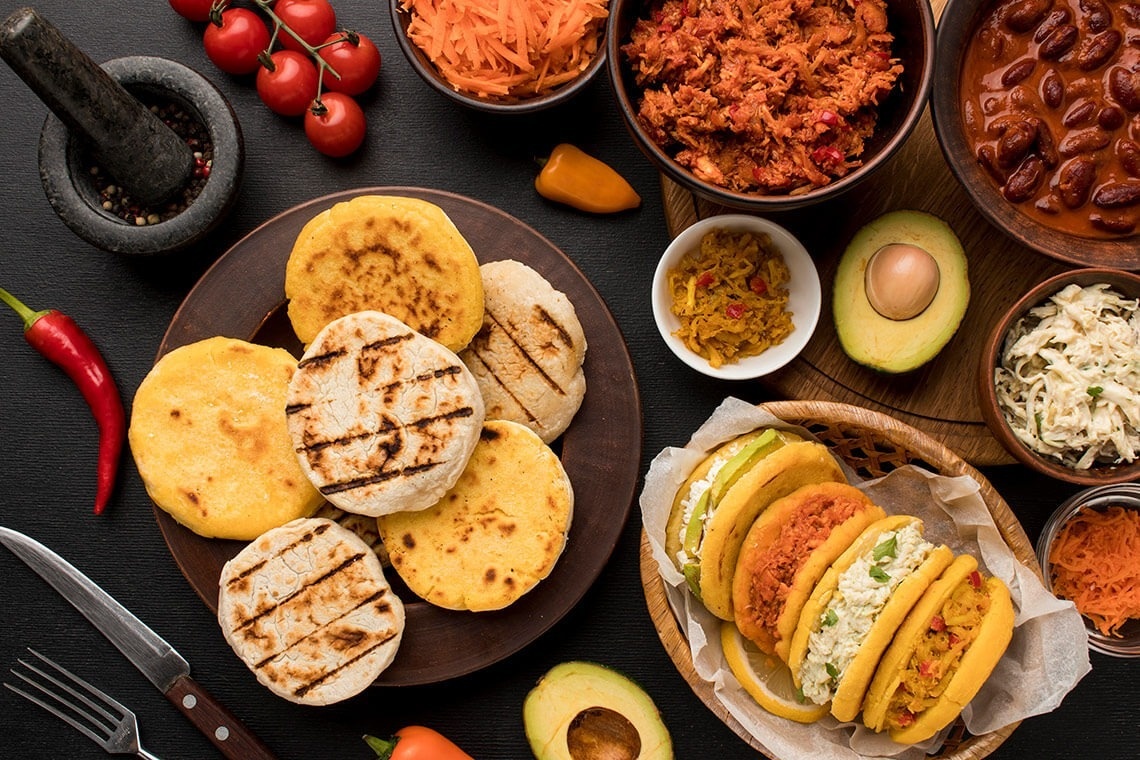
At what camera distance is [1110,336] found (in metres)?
2.85

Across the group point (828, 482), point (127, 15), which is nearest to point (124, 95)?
point (127, 15)

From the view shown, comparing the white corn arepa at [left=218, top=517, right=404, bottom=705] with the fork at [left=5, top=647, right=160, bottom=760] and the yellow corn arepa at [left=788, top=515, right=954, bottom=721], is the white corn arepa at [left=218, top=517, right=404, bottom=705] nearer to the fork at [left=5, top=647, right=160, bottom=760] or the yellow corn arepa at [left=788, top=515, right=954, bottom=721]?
the fork at [left=5, top=647, right=160, bottom=760]

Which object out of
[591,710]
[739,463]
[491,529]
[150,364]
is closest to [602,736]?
[591,710]

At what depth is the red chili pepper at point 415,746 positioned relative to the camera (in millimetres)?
3195

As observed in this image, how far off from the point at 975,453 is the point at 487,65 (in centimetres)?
215

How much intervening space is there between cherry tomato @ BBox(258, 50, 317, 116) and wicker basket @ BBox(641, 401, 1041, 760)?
6.70 ft

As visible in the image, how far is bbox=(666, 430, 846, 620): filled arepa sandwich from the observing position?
2.76 m

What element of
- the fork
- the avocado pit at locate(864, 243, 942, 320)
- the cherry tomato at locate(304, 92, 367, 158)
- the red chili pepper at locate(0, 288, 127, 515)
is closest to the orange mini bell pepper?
the cherry tomato at locate(304, 92, 367, 158)

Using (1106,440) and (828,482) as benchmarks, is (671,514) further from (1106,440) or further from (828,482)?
(1106,440)

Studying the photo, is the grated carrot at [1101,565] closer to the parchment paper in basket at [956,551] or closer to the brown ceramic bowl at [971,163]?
the parchment paper in basket at [956,551]

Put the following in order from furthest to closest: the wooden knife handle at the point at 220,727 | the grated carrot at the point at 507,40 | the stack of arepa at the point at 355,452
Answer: the wooden knife handle at the point at 220,727, the grated carrot at the point at 507,40, the stack of arepa at the point at 355,452

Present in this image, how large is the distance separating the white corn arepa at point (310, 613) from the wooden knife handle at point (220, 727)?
0.44 meters

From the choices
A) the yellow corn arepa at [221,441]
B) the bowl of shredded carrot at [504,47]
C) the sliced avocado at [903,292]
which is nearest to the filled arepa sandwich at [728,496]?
the sliced avocado at [903,292]

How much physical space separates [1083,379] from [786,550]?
3.48 feet
